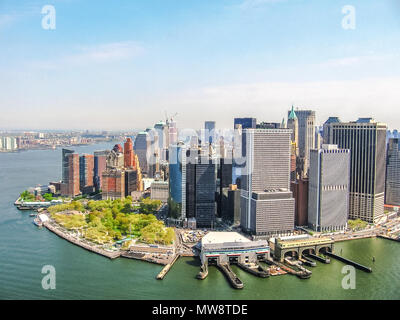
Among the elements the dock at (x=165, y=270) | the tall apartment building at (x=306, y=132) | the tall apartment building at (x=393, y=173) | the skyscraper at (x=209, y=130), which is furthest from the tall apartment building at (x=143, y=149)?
the dock at (x=165, y=270)

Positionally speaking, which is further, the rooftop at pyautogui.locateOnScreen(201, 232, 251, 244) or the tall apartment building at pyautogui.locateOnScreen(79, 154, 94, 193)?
the tall apartment building at pyautogui.locateOnScreen(79, 154, 94, 193)

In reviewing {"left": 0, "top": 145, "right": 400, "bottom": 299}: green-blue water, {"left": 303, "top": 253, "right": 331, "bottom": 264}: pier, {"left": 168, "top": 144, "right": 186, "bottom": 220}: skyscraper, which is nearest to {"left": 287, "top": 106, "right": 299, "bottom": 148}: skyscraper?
{"left": 168, "top": 144, "right": 186, "bottom": 220}: skyscraper

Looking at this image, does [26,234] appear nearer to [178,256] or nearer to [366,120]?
[178,256]

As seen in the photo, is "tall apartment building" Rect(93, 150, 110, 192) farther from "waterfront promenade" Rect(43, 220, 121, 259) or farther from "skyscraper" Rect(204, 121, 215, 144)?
"skyscraper" Rect(204, 121, 215, 144)

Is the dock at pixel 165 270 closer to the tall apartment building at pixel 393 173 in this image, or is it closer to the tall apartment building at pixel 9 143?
the tall apartment building at pixel 393 173

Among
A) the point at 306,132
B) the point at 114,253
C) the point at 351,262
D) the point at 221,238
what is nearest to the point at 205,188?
the point at 221,238

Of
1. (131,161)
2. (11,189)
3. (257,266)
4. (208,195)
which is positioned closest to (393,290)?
(257,266)
